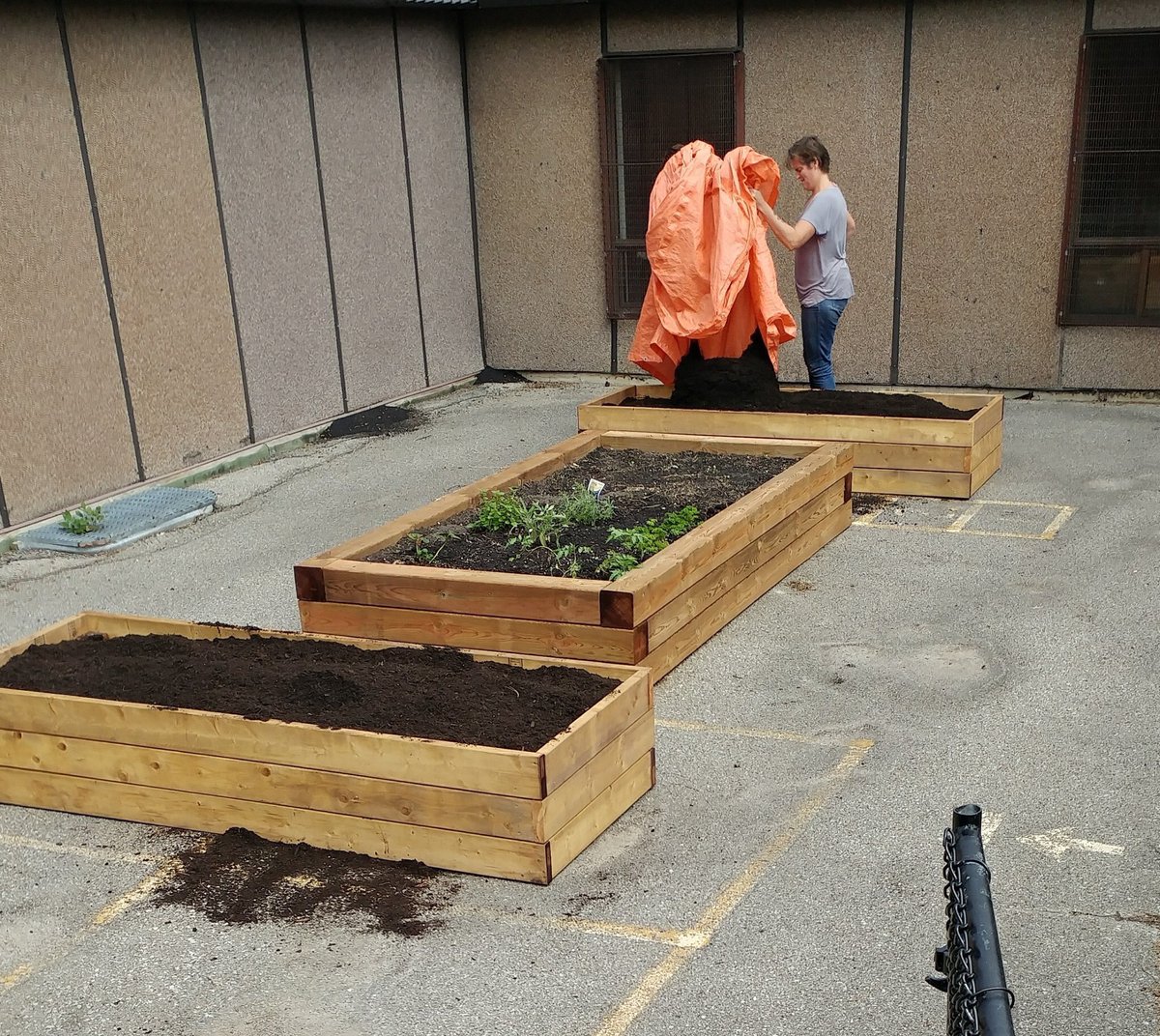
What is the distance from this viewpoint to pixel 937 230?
11.1 m

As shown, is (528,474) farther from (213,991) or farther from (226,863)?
(213,991)

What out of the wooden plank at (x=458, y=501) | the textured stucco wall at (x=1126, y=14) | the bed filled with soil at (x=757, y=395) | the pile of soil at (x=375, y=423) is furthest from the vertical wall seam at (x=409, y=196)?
the textured stucco wall at (x=1126, y=14)

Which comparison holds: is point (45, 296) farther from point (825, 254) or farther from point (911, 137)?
point (911, 137)

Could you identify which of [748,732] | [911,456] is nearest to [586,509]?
[748,732]

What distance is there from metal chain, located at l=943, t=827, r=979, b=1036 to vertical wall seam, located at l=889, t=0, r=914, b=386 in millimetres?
10130

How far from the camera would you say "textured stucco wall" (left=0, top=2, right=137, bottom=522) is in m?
8.00

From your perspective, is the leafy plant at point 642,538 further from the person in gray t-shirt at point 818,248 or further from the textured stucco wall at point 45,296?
the textured stucco wall at point 45,296

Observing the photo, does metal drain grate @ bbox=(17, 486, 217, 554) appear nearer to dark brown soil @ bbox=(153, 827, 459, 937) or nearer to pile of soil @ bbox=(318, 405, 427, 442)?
pile of soil @ bbox=(318, 405, 427, 442)

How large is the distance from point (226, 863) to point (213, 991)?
2.37 feet

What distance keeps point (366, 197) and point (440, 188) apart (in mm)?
1155

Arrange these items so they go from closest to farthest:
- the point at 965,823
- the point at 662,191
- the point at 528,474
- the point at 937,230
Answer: the point at 965,823 → the point at 528,474 → the point at 662,191 → the point at 937,230

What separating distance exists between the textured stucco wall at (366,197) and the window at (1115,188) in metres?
5.72

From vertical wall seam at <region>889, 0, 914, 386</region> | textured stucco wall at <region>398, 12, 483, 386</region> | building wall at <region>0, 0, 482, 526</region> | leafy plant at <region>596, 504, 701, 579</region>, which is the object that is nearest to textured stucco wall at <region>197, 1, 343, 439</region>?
building wall at <region>0, 0, 482, 526</region>

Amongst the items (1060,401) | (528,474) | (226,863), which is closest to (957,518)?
(528,474)
